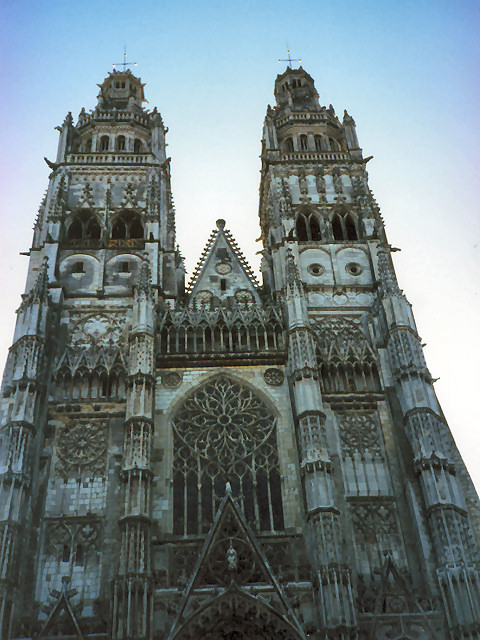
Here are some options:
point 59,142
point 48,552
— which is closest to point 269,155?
point 59,142

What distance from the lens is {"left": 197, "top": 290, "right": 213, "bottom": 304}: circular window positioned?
28094 millimetres

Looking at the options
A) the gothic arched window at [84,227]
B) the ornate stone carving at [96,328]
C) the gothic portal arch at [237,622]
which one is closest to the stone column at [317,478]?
the gothic portal arch at [237,622]

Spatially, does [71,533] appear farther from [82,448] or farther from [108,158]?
[108,158]

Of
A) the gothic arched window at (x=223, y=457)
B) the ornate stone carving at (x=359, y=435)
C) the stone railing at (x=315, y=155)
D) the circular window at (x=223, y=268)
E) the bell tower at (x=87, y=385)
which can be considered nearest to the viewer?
the bell tower at (x=87, y=385)

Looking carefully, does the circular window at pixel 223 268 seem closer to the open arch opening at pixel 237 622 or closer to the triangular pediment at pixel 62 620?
the open arch opening at pixel 237 622

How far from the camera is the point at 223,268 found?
29.5m

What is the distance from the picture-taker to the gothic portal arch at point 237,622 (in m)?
18.7

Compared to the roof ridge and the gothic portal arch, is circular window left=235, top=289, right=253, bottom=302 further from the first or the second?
the gothic portal arch

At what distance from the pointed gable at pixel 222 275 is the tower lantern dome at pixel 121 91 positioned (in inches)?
521

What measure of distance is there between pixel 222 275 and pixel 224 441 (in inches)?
336

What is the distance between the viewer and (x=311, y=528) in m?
20.4

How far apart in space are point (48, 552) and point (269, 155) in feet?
69.6

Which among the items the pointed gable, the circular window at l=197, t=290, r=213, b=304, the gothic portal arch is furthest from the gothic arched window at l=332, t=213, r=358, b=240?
the gothic portal arch

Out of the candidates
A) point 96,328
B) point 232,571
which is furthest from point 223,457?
point 96,328
